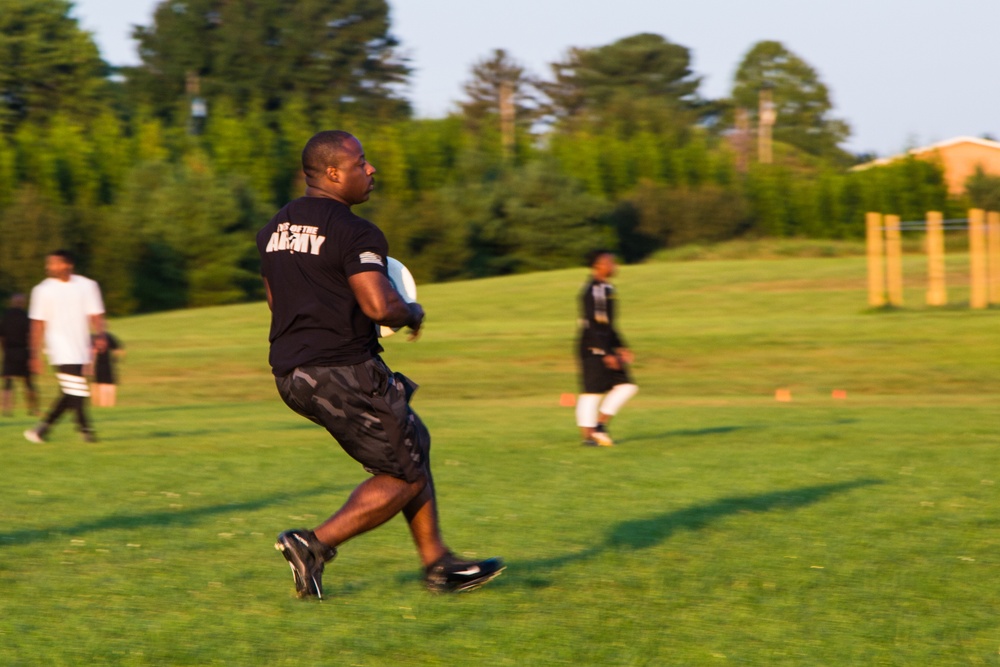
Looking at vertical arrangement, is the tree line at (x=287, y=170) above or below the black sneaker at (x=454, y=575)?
above

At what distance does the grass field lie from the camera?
4.61 m

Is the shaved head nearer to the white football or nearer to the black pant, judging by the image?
the white football

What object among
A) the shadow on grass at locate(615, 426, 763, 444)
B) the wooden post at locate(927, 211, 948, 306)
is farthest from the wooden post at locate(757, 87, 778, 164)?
the shadow on grass at locate(615, 426, 763, 444)

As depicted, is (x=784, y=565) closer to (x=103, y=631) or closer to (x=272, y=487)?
(x=103, y=631)

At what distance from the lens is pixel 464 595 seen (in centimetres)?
A: 531

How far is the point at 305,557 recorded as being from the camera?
5.14 m

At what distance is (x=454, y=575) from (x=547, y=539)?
5.14 feet

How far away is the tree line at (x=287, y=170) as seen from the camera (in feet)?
152

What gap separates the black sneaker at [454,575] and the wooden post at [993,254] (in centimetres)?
2862

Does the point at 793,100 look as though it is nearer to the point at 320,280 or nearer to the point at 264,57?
the point at 264,57

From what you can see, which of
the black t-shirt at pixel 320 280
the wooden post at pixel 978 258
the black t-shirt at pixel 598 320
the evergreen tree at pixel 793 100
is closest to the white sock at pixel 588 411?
the black t-shirt at pixel 598 320

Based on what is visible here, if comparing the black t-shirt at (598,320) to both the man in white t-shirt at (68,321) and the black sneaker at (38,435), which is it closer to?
the man in white t-shirt at (68,321)

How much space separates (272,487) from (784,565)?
4.21 m

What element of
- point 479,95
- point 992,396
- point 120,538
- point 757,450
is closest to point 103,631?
point 120,538
